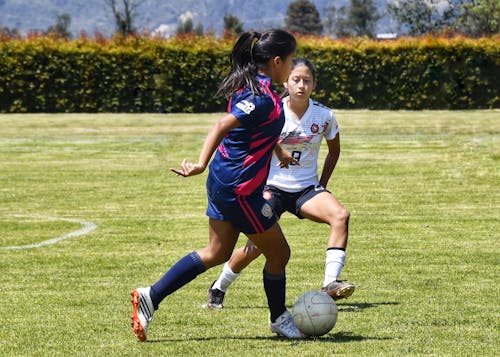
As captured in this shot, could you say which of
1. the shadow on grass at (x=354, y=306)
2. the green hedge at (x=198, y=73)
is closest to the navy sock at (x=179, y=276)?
the shadow on grass at (x=354, y=306)

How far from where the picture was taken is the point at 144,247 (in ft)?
37.1

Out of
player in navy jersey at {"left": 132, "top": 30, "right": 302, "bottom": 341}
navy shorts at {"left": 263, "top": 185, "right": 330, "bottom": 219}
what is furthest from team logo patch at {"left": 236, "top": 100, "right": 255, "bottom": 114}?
navy shorts at {"left": 263, "top": 185, "right": 330, "bottom": 219}

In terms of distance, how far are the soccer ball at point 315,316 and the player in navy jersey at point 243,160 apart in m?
0.33

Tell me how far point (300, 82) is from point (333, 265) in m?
1.49

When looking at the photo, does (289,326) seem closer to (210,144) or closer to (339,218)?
(339,218)

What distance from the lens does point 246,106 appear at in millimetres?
6055

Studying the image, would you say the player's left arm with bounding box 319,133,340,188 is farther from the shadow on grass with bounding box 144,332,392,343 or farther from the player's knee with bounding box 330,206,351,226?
the shadow on grass with bounding box 144,332,392,343

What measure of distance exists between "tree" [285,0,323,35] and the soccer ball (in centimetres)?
13204

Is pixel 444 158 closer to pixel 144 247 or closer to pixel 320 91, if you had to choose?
pixel 144 247

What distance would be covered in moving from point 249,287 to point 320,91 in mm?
30413

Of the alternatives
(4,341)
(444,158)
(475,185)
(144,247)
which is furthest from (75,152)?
(4,341)

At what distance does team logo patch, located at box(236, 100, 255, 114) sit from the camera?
6.05 meters

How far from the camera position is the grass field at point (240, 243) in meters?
6.62

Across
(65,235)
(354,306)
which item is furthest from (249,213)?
(65,235)
